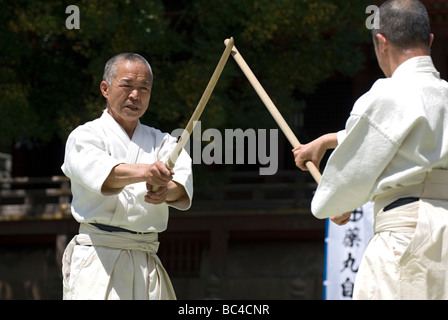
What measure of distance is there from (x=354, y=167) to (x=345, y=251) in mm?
6076

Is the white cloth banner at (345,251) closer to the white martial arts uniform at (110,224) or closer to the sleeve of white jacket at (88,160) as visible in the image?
the white martial arts uniform at (110,224)

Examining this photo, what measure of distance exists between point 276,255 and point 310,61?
14.6 feet

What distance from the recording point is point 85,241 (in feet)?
16.5

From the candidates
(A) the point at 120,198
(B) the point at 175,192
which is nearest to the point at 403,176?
(B) the point at 175,192

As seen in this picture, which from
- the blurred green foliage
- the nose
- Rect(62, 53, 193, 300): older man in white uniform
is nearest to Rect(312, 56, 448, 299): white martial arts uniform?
Rect(62, 53, 193, 300): older man in white uniform

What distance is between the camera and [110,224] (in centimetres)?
497

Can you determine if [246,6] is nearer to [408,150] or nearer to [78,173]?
[78,173]

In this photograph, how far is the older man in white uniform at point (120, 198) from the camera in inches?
191

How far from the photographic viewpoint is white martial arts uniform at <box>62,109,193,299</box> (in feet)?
16.2

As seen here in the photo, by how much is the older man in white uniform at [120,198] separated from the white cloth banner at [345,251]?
5.07 meters

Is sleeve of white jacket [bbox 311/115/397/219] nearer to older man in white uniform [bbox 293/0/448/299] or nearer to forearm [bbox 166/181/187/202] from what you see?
older man in white uniform [bbox 293/0/448/299]

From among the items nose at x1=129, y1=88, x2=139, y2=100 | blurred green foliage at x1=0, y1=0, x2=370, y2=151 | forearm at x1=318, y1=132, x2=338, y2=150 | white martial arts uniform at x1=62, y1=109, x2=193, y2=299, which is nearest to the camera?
forearm at x1=318, y1=132, x2=338, y2=150

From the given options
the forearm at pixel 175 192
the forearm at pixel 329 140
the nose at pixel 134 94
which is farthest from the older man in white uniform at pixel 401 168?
the nose at pixel 134 94
